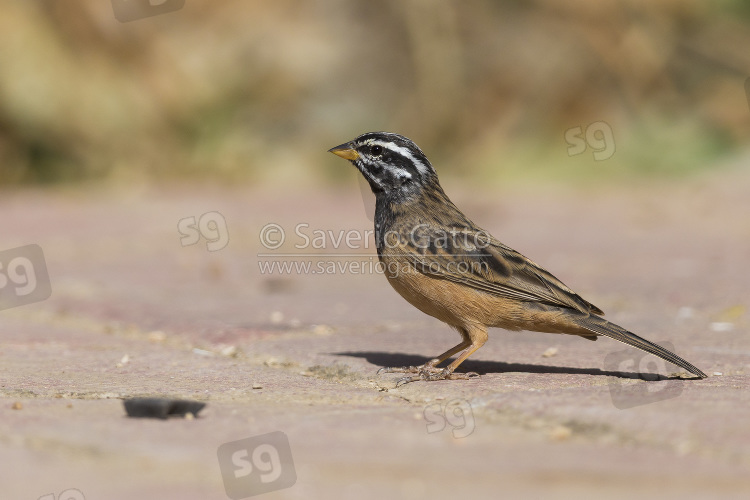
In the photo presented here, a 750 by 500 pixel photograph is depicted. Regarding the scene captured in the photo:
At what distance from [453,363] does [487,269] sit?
1.59ft

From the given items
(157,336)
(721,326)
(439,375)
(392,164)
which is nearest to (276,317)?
(157,336)

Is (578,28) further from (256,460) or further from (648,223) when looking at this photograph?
(256,460)

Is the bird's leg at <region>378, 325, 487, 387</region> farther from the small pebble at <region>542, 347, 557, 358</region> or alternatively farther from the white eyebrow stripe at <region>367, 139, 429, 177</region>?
the white eyebrow stripe at <region>367, 139, 429, 177</region>

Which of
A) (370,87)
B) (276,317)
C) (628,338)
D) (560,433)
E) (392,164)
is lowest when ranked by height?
(560,433)

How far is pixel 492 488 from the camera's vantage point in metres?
2.63

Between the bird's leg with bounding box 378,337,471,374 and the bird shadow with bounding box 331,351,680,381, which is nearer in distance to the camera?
the bird shadow with bounding box 331,351,680,381

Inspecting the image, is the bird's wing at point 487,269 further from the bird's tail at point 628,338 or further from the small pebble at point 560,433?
the small pebble at point 560,433

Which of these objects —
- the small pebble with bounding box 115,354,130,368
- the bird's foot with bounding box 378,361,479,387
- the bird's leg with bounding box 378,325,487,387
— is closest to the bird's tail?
the bird's leg with bounding box 378,325,487,387

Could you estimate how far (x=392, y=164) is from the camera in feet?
18.2

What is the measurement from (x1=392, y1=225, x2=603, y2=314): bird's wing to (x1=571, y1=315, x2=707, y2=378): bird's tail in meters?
0.07

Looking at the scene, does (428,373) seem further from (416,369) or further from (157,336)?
(157,336)

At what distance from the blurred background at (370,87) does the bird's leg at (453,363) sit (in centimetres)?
596

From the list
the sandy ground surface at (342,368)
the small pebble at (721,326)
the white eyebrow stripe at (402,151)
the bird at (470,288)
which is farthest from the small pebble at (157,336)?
the small pebble at (721,326)

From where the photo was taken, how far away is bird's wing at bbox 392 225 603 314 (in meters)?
4.78
